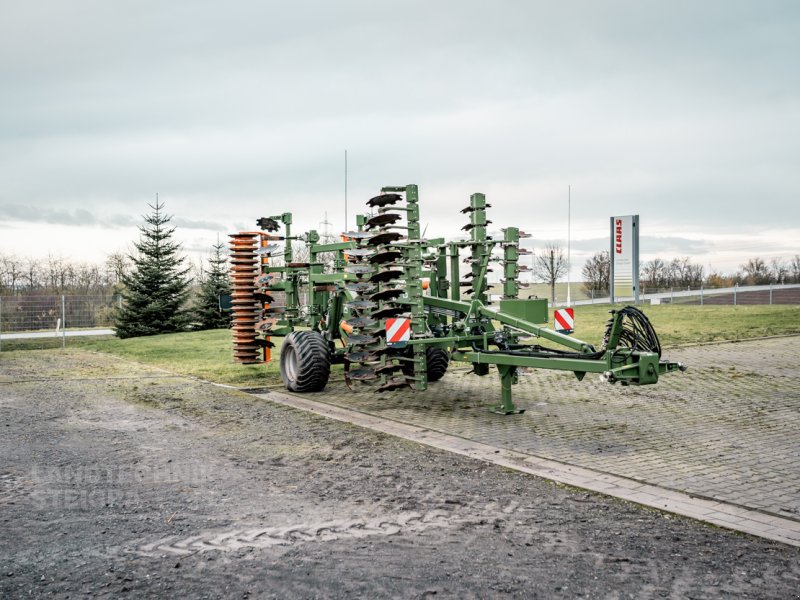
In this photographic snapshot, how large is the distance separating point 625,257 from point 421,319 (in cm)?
2924

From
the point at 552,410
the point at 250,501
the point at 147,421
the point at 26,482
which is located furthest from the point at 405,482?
the point at 147,421

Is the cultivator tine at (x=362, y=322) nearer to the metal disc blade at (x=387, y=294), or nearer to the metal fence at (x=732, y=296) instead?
the metal disc blade at (x=387, y=294)

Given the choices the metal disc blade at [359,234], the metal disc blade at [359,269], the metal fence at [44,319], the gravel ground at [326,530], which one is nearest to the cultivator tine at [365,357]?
the metal disc blade at [359,269]

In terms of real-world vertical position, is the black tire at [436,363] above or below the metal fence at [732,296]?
below

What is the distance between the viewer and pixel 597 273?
176ft

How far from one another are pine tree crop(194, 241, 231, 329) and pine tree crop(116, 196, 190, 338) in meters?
0.63

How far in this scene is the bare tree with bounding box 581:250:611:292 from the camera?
173 ft

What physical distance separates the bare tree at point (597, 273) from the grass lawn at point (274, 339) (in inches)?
853

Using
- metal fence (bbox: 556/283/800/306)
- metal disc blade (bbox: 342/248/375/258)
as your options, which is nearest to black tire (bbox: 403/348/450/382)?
metal disc blade (bbox: 342/248/375/258)

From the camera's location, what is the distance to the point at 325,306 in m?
12.3

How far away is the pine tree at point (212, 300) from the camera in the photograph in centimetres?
2847

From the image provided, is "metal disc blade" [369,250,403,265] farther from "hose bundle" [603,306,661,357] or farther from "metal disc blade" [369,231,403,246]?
"hose bundle" [603,306,661,357]

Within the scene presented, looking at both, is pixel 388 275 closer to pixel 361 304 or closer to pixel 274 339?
pixel 361 304

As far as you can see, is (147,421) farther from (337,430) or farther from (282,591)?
(282,591)
